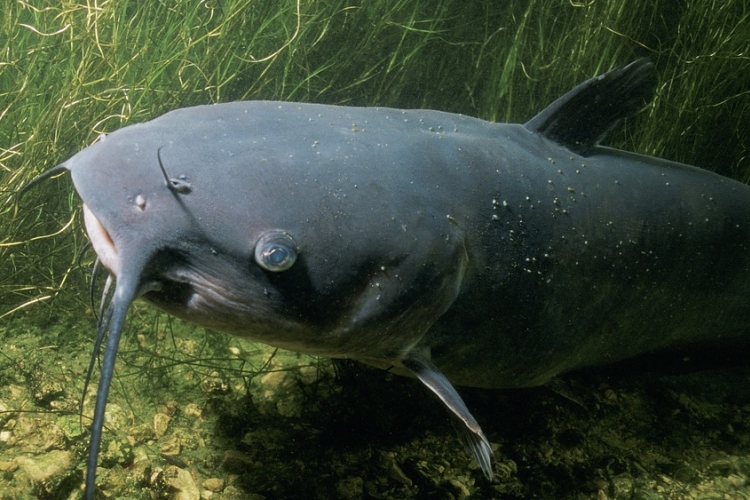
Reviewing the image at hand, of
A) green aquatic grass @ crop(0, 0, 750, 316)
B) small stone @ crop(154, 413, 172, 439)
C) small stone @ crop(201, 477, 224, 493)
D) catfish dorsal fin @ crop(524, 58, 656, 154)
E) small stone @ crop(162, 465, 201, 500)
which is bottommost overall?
small stone @ crop(154, 413, 172, 439)

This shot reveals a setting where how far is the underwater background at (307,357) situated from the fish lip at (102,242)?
2.71 ft

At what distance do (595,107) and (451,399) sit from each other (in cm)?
123

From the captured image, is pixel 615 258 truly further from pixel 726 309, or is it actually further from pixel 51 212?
pixel 51 212

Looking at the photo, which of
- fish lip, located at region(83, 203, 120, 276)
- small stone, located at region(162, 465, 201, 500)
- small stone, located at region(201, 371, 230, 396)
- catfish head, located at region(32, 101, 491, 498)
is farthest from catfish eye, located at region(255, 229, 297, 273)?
small stone, located at region(201, 371, 230, 396)

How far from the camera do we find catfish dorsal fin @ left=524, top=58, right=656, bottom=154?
2.02 meters

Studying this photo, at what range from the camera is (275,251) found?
1309mm

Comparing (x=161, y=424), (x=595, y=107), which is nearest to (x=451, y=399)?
(x=161, y=424)

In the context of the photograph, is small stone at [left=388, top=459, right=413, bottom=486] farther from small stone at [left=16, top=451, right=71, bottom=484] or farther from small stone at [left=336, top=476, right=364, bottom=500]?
small stone at [left=16, top=451, right=71, bottom=484]

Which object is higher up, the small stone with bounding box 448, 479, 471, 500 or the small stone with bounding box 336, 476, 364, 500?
the small stone with bounding box 336, 476, 364, 500

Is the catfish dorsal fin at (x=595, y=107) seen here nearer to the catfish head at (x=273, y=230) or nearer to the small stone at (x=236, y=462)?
the catfish head at (x=273, y=230)

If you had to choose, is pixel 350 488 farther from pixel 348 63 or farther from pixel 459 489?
pixel 348 63

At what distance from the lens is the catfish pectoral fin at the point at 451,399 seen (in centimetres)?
165

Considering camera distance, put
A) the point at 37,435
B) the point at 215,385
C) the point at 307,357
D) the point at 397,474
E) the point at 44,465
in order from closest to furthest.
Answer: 1. the point at 44,465
2. the point at 37,435
3. the point at 397,474
4. the point at 215,385
5. the point at 307,357

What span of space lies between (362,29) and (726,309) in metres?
2.69
